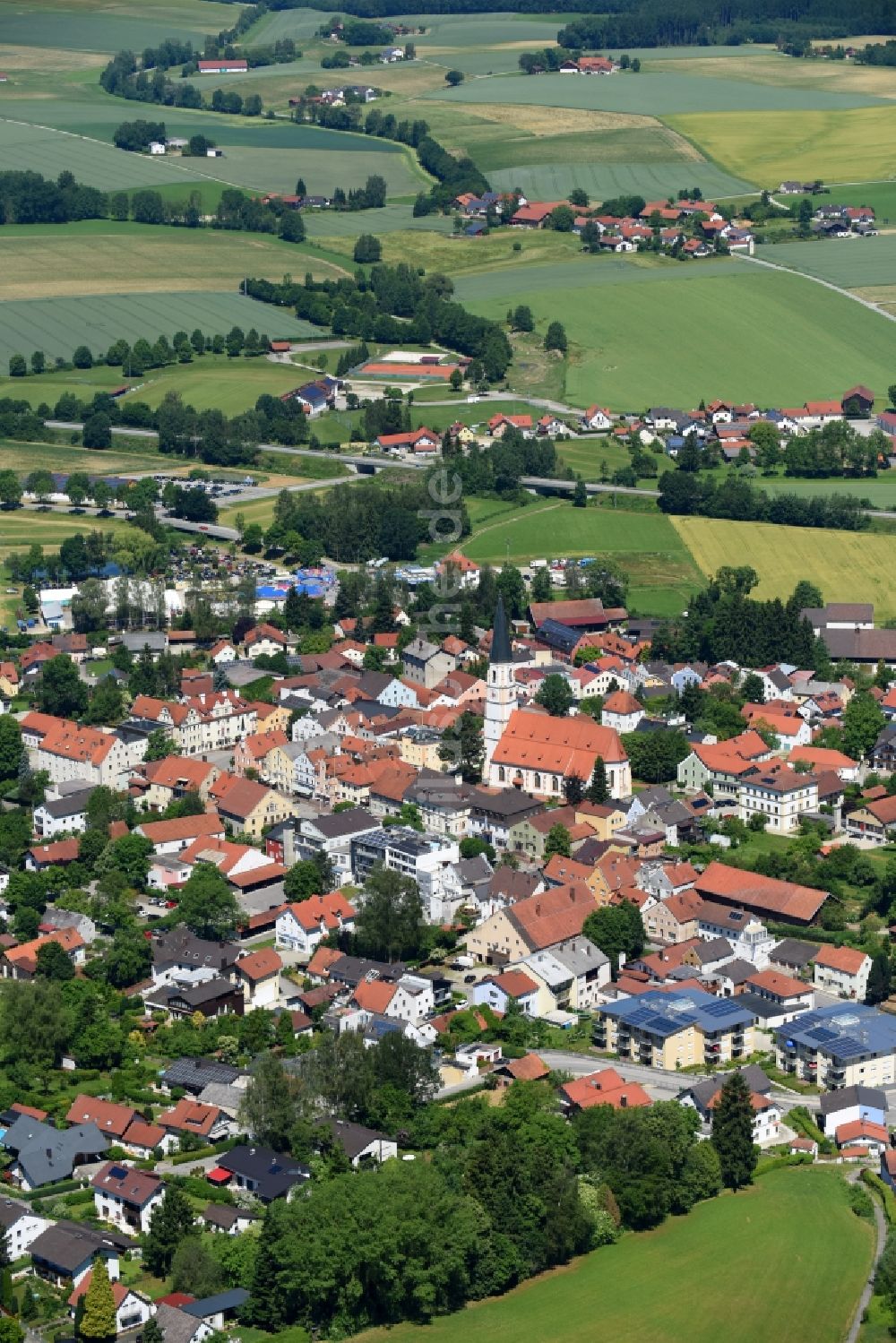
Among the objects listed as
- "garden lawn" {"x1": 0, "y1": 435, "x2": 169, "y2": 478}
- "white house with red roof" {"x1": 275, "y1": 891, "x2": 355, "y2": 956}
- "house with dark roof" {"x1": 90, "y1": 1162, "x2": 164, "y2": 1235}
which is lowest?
"garden lawn" {"x1": 0, "y1": 435, "x2": 169, "y2": 478}

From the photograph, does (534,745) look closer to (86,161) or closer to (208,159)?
(86,161)

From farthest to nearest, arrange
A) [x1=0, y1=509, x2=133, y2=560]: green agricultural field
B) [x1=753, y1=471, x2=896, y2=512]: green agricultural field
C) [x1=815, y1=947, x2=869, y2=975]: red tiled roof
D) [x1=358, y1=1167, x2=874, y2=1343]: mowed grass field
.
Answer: [x1=753, y1=471, x2=896, y2=512]: green agricultural field
[x1=0, y1=509, x2=133, y2=560]: green agricultural field
[x1=815, y1=947, x2=869, y2=975]: red tiled roof
[x1=358, y1=1167, x2=874, y2=1343]: mowed grass field

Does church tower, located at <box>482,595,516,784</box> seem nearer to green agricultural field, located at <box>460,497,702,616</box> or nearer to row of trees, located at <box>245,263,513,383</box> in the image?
green agricultural field, located at <box>460,497,702,616</box>

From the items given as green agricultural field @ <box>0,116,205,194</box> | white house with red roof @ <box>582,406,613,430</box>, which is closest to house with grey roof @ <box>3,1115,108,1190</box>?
white house with red roof @ <box>582,406,613,430</box>

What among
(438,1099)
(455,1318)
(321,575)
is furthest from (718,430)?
(455,1318)

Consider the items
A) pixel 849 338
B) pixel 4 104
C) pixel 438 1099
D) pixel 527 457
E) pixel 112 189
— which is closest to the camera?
pixel 438 1099

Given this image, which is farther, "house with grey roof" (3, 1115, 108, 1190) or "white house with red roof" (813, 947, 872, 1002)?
"white house with red roof" (813, 947, 872, 1002)

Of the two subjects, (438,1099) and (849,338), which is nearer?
(438,1099)

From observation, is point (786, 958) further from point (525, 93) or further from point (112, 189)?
point (525, 93)
